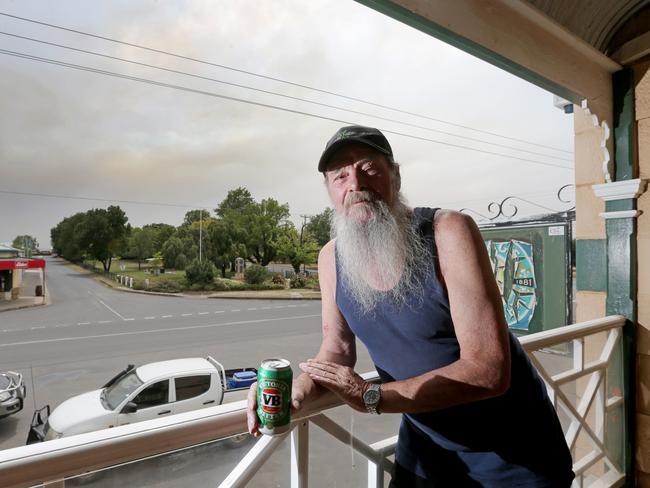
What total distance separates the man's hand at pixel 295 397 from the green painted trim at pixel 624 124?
1.80 meters

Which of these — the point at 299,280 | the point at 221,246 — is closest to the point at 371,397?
the point at 299,280

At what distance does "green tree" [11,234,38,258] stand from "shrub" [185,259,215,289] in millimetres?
966

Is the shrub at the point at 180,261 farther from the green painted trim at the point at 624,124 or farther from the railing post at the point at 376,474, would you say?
the green painted trim at the point at 624,124

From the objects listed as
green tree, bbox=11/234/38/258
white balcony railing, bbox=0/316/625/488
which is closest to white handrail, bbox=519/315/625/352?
white balcony railing, bbox=0/316/625/488

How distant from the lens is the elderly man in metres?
0.62

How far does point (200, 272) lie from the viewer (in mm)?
2934

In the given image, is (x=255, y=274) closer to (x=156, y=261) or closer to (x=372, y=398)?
(x=156, y=261)

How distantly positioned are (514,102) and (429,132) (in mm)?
486

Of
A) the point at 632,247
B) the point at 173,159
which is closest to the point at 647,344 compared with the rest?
the point at 632,247

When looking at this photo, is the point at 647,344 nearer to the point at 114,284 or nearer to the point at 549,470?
the point at 549,470

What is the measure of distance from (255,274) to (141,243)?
919mm

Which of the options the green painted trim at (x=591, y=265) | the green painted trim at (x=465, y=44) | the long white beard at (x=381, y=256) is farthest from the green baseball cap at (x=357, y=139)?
the green painted trim at (x=591, y=265)

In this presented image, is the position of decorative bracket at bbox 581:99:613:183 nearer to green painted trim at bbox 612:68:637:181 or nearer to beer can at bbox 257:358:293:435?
green painted trim at bbox 612:68:637:181

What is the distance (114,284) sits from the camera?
299cm
